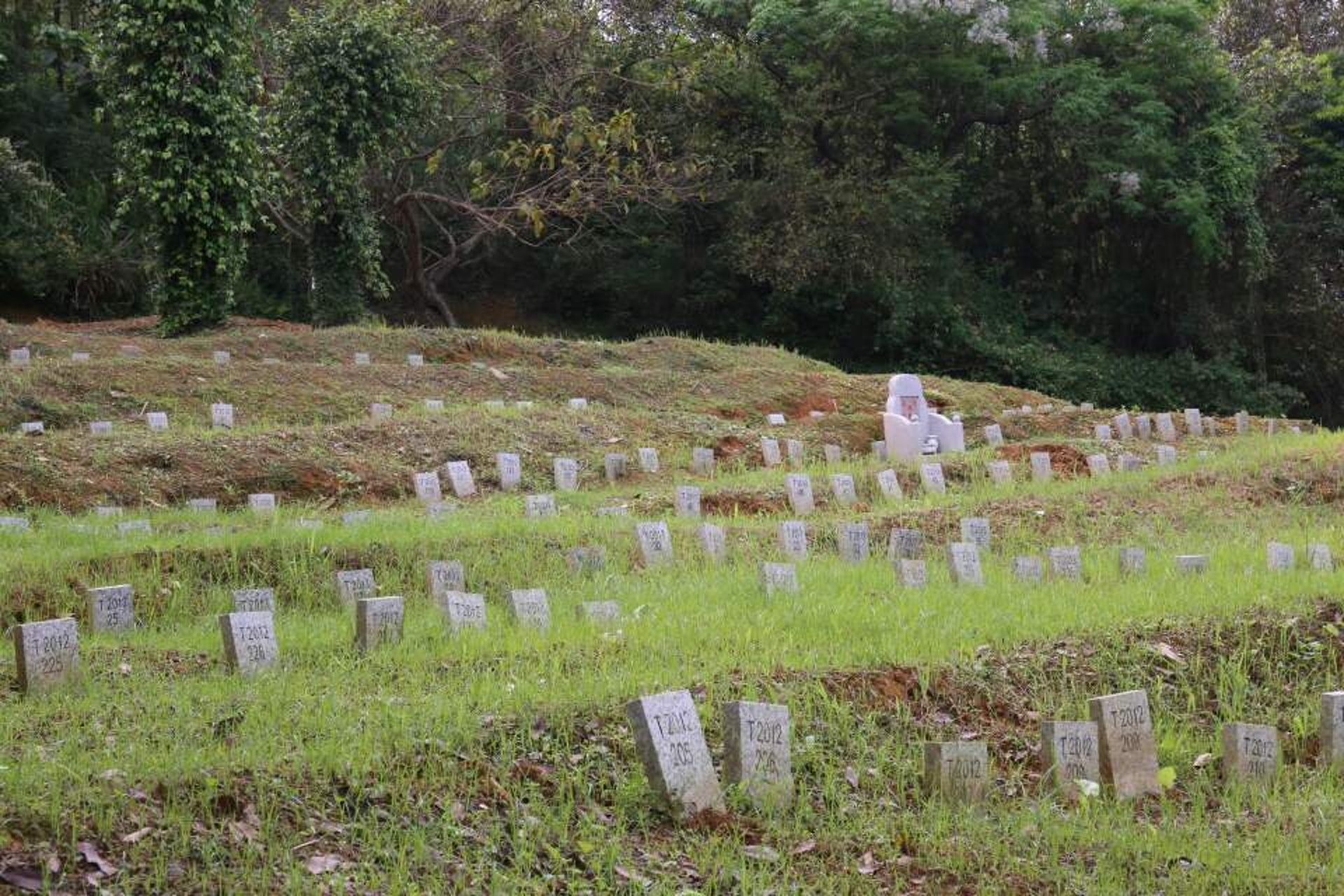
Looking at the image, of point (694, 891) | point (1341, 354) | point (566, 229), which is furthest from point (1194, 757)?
point (1341, 354)

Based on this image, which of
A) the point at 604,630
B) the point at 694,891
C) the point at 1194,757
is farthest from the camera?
the point at 604,630

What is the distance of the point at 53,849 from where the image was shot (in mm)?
5301

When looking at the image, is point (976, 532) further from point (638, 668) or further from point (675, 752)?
point (675, 752)

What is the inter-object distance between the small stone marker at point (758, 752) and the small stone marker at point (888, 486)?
809 centimetres

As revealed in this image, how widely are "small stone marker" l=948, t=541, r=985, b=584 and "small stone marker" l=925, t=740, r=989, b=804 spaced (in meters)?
3.21

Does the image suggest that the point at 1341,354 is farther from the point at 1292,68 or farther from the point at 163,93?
the point at 163,93

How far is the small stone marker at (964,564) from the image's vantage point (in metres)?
10.1

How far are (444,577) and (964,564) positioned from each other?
10.8 ft

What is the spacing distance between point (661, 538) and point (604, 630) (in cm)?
278

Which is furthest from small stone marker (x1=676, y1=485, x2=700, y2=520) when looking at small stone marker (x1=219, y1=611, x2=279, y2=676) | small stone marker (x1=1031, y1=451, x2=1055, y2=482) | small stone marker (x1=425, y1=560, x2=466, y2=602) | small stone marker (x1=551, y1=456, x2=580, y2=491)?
small stone marker (x1=219, y1=611, x2=279, y2=676)

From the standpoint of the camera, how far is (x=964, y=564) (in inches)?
400

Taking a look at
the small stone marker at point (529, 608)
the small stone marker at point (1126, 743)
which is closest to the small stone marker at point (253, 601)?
the small stone marker at point (529, 608)

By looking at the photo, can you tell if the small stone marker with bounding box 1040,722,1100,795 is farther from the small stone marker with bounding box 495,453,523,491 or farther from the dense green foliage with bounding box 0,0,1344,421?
the dense green foliage with bounding box 0,0,1344,421

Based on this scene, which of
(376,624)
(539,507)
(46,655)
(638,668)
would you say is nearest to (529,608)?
(376,624)
